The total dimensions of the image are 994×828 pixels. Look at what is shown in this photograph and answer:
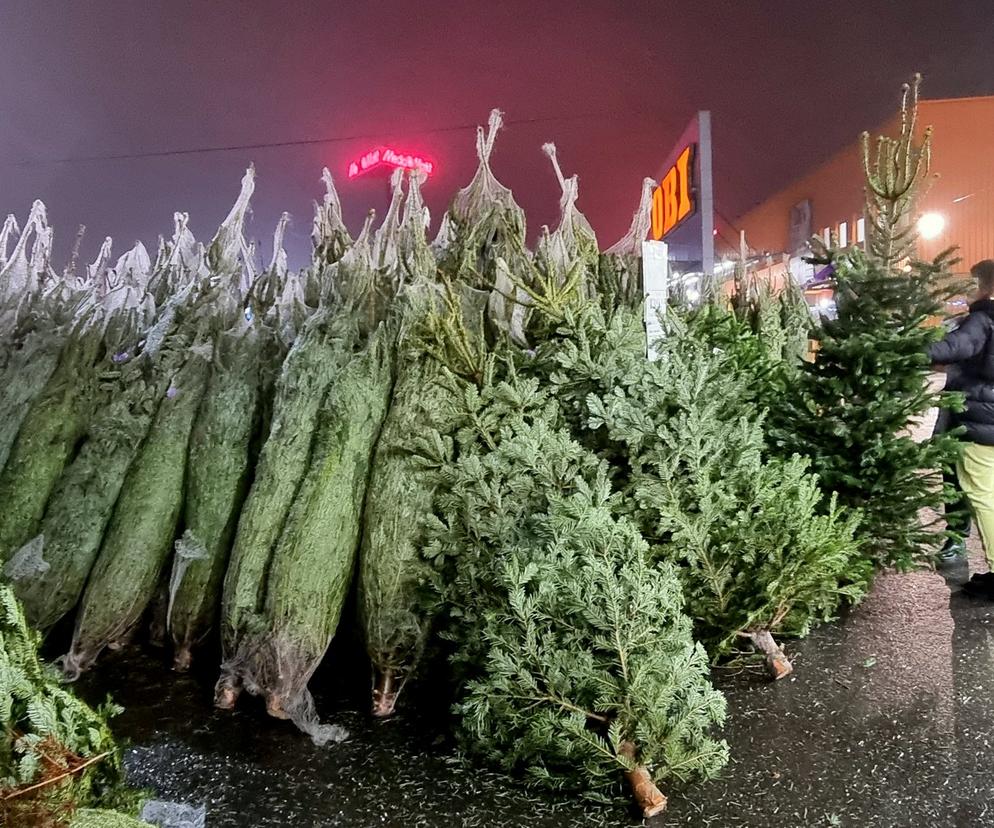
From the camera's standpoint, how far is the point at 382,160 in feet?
46.9

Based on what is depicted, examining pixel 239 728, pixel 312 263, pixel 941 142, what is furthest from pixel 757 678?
pixel 941 142

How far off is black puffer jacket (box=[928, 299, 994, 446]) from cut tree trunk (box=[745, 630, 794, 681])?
2049 millimetres

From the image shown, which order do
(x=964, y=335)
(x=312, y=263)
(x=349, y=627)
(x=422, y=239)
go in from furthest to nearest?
(x=312, y=263) → (x=964, y=335) → (x=422, y=239) → (x=349, y=627)

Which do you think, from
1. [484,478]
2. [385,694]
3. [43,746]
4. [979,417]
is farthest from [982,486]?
[43,746]

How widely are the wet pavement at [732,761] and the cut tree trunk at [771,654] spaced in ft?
0.17

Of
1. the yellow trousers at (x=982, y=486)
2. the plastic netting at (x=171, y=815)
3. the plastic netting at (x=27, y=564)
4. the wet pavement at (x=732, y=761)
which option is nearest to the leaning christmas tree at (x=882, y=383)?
the yellow trousers at (x=982, y=486)

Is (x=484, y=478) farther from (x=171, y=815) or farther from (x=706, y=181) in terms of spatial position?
(x=706, y=181)

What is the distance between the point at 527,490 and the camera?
2793 mm

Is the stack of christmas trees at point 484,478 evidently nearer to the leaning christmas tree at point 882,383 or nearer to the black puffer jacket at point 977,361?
the leaning christmas tree at point 882,383

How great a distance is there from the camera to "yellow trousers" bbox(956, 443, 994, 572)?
4.06m

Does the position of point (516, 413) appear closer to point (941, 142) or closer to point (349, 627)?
point (349, 627)

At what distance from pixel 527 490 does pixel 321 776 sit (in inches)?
49.1

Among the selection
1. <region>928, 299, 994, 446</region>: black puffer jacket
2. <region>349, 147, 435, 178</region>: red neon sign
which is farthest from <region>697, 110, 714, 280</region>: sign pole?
<region>928, 299, 994, 446</region>: black puffer jacket

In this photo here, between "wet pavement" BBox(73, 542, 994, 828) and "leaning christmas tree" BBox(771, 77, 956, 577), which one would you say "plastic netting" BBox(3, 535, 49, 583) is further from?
"leaning christmas tree" BBox(771, 77, 956, 577)
